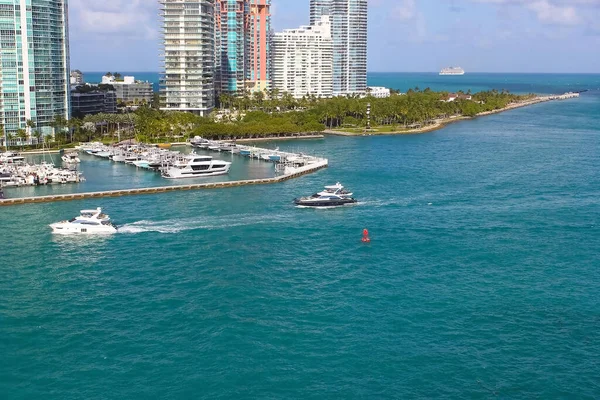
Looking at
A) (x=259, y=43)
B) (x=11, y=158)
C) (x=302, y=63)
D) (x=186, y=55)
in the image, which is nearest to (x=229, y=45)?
(x=259, y=43)

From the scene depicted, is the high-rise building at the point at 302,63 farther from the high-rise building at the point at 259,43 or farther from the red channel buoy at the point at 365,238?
the red channel buoy at the point at 365,238

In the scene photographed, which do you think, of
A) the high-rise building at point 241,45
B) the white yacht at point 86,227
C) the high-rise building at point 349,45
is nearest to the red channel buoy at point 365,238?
the white yacht at point 86,227

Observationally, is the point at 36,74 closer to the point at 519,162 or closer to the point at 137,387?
the point at 519,162

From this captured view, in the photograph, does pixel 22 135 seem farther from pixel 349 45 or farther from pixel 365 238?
pixel 349 45

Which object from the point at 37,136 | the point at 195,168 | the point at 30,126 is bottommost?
the point at 195,168

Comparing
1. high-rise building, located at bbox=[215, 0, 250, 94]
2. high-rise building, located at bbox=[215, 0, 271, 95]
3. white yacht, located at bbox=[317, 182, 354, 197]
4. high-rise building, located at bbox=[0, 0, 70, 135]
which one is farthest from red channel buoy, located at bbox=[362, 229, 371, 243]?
high-rise building, located at bbox=[215, 0, 271, 95]

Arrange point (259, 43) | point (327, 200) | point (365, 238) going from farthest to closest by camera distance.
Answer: point (259, 43)
point (327, 200)
point (365, 238)
